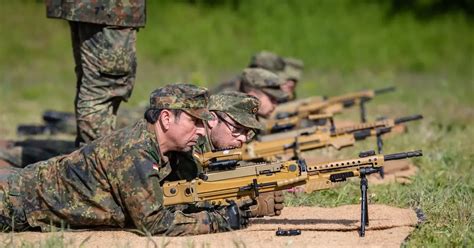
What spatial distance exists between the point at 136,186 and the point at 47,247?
0.70 metres

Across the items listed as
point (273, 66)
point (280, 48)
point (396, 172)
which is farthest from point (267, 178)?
point (280, 48)

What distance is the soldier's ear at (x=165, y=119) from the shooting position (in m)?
6.45

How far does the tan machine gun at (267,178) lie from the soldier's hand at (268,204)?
9cm

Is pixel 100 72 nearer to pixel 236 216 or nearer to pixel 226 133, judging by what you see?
pixel 226 133

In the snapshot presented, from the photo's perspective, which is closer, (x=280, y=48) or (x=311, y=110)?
(x=311, y=110)

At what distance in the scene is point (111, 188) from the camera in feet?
21.3

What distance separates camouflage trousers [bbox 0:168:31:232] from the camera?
6.65m

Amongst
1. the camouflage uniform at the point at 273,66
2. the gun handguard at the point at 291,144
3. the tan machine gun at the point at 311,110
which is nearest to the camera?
the gun handguard at the point at 291,144

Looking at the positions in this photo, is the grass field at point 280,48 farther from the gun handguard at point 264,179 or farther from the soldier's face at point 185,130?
the soldier's face at point 185,130

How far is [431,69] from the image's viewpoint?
20297 millimetres

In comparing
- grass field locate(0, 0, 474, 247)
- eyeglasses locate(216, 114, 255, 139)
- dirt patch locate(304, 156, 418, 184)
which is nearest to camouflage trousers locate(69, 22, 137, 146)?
eyeglasses locate(216, 114, 255, 139)

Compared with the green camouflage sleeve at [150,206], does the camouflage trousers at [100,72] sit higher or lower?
higher

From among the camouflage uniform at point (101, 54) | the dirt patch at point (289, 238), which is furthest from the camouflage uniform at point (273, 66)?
the dirt patch at point (289, 238)

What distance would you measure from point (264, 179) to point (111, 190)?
3.23 ft
